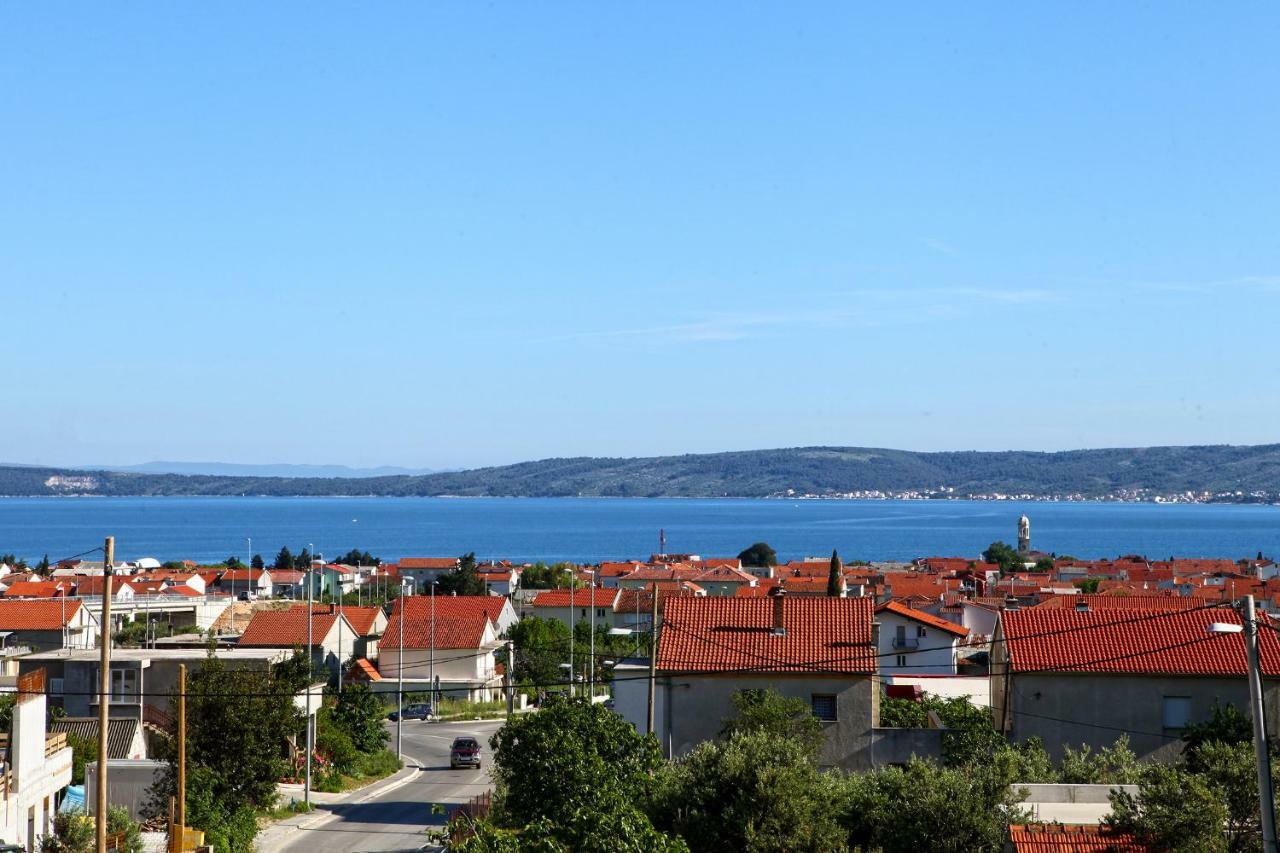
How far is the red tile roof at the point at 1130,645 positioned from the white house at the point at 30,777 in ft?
67.8

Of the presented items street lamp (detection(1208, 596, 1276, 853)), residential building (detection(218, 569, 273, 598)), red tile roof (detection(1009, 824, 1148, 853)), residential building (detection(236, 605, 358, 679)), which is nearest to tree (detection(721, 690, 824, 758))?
red tile roof (detection(1009, 824, 1148, 853))

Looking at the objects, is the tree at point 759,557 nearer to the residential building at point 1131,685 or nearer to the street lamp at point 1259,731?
the residential building at point 1131,685

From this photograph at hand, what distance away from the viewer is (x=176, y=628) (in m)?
85.1

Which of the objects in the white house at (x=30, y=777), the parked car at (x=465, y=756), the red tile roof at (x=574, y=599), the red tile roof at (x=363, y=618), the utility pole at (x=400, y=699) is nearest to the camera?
the white house at (x=30, y=777)

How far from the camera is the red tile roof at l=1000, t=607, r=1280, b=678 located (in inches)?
1395

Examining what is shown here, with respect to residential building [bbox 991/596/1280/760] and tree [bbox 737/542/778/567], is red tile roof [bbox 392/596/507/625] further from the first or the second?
tree [bbox 737/542/778/567]

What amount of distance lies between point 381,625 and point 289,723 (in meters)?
40.6

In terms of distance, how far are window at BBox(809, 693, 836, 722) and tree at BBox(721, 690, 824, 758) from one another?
1.18 feet

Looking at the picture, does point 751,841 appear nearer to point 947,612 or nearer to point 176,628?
point 947,612

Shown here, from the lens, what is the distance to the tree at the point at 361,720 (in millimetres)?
47750

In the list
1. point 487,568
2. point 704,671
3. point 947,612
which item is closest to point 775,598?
point 704,671

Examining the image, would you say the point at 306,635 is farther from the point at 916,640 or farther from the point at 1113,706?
the point at 1113,706

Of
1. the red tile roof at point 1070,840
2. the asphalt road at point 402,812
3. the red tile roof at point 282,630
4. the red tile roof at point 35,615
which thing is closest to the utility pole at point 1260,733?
the red tile roof at point 1070,840

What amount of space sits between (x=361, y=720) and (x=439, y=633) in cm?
1947
